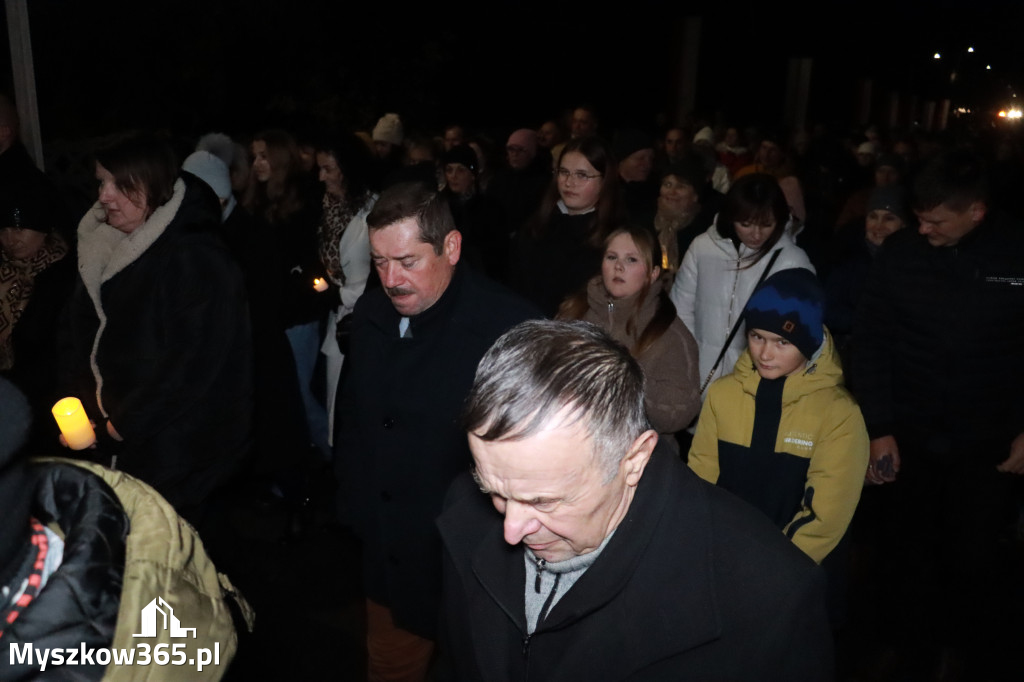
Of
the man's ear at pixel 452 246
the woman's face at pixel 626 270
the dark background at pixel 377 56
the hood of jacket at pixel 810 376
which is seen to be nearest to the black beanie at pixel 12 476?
the man's ear at pixel 452 246

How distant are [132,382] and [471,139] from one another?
197 inches

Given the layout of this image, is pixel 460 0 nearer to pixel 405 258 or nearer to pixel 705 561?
pixel 405 258

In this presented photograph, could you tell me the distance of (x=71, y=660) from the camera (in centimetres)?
126

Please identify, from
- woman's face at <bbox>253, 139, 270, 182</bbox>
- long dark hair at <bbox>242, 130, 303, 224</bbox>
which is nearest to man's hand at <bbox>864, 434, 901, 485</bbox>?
long dark hair at <bbox>242, 130, 303, 224</bbox>

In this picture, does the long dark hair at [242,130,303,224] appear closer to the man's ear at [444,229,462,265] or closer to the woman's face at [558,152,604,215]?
the woman's face at [558,152,604,215]

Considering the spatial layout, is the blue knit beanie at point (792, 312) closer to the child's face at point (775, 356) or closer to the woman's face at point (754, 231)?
the child's face at point (775, 356)

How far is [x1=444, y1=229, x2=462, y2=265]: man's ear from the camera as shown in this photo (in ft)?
9.64

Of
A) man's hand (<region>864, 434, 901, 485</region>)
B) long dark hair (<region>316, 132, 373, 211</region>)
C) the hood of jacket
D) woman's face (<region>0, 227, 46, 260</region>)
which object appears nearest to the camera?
the hood of jacket

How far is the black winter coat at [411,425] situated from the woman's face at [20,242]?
73.3 inches

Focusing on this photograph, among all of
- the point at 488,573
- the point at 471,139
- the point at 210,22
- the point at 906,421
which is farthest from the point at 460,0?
the point at 488,573

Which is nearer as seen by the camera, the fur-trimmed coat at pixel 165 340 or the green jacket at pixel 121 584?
the green jacket at pixel 121 584

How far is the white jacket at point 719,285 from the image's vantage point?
4312 mm

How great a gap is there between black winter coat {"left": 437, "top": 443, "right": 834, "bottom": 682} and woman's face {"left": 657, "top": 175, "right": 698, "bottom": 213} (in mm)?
4050

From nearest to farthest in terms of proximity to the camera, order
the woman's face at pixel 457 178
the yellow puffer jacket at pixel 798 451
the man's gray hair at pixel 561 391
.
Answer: the man's gray hair at pixel 561 391
the yellow puffer jacket at pixel 798 451
the woman's face at pixel 457 178
